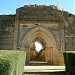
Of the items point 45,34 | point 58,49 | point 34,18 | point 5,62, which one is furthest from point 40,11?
point 5,62

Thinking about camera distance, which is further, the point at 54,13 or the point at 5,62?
the point at 54,13

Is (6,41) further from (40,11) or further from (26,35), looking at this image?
(40,11)

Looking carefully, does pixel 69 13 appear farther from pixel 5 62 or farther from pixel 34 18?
pixel 5 62

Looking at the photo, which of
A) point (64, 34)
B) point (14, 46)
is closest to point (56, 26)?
point (64, 34)

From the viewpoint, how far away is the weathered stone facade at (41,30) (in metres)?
18.3

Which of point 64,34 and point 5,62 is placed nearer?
point 5,62

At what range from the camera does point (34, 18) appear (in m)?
18.7

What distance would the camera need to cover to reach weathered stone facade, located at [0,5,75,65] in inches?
722

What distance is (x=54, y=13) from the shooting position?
747 inches

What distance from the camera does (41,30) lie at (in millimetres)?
18656

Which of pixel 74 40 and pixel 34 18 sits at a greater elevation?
pixel 34 18

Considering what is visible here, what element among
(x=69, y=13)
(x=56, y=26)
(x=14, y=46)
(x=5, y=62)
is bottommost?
(x=5, y=62)

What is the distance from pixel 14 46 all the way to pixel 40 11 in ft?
13.1

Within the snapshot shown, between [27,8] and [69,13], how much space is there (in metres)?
3.89
